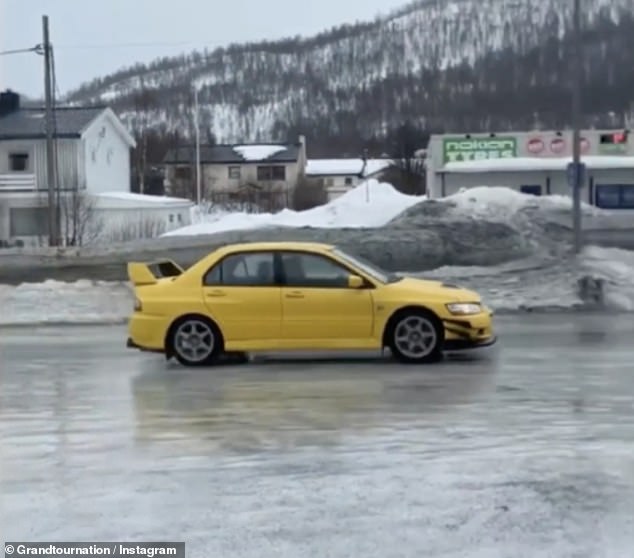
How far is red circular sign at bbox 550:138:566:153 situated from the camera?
54.7 meters

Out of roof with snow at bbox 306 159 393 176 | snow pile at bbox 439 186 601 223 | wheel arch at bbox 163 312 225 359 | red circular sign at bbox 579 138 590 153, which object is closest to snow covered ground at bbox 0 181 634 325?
snow pile at bbox 439 186 601 223

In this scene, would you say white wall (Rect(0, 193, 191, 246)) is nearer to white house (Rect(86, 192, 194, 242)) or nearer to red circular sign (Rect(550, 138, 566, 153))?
white house (Rect(86, 192, 194, 242))

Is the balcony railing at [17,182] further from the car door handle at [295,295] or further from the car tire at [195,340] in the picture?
the car door handle at [295,295]

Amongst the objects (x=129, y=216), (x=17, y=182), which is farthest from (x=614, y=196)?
(x=17, y=182)

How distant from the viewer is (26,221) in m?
50.7

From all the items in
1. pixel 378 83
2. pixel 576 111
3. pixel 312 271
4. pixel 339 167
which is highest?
pixel 378 83

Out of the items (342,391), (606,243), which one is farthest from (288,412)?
(606,243)

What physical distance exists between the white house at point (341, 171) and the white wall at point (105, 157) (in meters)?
62.0

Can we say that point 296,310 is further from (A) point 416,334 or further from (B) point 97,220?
(B) point 97,220

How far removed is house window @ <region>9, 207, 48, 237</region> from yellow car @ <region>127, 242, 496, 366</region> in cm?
3796

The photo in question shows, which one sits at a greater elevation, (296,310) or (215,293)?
(215,293)

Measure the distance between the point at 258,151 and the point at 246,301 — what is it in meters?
103

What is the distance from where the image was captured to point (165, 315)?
43.8ft

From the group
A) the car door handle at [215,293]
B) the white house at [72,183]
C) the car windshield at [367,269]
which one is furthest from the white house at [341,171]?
the car door handle at [215,293]
